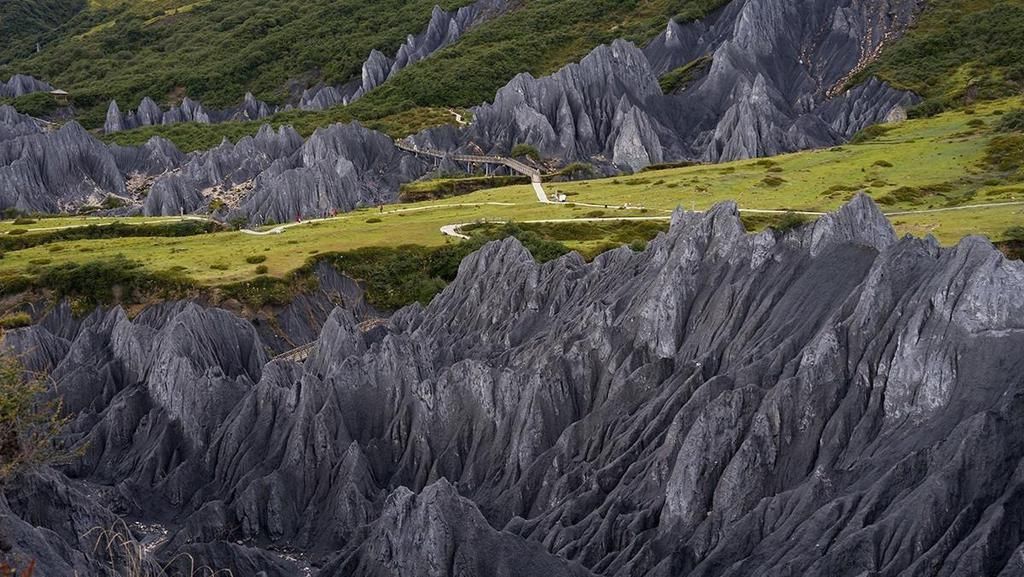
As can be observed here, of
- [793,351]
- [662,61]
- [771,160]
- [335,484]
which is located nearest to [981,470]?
[793,351]

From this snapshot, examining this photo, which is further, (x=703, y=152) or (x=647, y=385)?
(x=703, y=152)

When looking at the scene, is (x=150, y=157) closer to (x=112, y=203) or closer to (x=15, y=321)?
(x=112, y=203)

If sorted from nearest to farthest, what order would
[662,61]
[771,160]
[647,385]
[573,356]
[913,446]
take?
1. [913,446]
2. [647,385]
3. [573,356]
4. [771,160]
5. [662,61]

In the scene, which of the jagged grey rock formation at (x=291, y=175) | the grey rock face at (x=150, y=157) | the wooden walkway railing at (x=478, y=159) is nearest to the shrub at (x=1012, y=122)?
the wooden walkway railing at (x=478, y=159)

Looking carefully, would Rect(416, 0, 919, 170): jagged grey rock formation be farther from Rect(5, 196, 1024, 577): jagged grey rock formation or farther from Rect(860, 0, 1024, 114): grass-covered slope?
Rect(5, 196, 1024, 577): jagged grey rock formation

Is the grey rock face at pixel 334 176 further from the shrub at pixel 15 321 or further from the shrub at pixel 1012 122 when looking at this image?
the shrub at pixel 1012 122

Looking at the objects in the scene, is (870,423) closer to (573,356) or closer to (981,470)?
(981,470)

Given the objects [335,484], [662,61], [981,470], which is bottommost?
[335,484]
